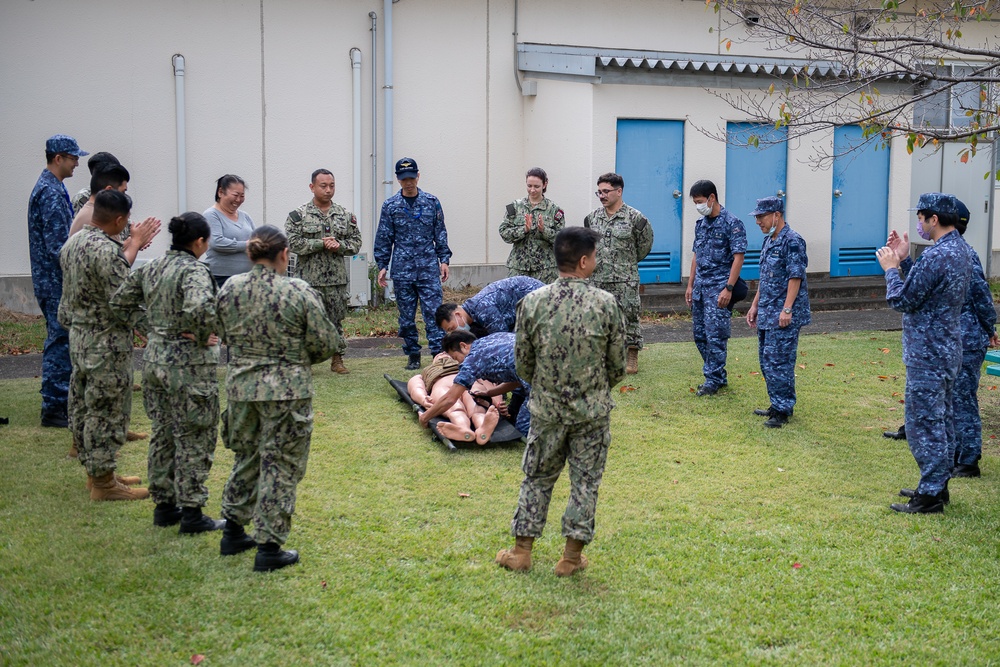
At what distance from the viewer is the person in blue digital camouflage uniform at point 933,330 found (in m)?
5.73

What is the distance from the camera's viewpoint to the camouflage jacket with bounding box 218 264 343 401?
4793mm

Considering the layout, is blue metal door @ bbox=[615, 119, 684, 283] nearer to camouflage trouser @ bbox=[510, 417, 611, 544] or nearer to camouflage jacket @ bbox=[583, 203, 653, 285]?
camouflage jacket @ bbox=[583, 203, 653, 285]

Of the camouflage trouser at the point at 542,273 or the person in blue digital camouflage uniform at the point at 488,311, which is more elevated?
the camouflage trouser at the point at 542,273

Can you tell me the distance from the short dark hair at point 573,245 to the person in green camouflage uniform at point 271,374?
1.24m

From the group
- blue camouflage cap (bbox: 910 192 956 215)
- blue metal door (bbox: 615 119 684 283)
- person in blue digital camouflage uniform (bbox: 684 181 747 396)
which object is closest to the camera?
blue camouflage cap (bbox: 910 192 956 215)

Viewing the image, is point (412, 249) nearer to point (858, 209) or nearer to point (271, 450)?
point (271, 450)

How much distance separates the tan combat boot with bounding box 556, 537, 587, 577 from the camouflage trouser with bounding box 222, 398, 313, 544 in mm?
1416

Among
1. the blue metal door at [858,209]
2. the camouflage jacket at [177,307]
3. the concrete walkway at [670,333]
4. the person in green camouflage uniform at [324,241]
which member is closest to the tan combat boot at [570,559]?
the camouflage jacket at [177,307]

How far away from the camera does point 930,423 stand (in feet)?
19.1

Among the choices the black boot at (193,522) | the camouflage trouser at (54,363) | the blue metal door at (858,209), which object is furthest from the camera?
the blue metal door at (858,209)

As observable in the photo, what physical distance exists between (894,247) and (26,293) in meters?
10.7

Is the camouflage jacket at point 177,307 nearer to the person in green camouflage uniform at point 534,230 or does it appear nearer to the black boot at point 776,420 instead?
the black boot at point 776,420

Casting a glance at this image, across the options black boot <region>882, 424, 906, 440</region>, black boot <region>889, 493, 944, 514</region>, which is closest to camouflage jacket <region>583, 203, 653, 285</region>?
black boot <region>882, 424, 906, 440</region>

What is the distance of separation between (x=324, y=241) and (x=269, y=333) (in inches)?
188
